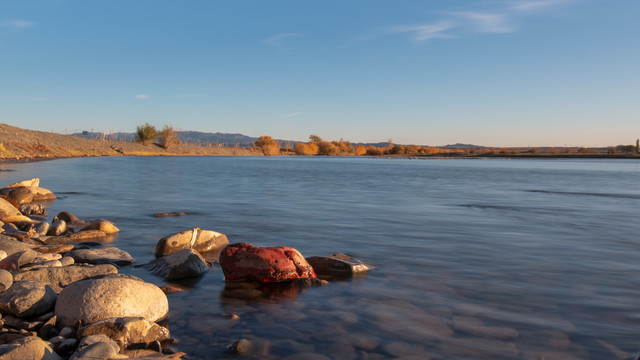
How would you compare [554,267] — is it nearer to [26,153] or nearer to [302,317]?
[302,317]

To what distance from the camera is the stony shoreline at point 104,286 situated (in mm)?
4543

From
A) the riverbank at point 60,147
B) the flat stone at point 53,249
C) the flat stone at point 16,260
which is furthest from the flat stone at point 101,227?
the riverbank at point 60,147

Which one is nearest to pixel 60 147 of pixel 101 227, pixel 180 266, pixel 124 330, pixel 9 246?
pixel 101 227

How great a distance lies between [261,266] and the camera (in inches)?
285

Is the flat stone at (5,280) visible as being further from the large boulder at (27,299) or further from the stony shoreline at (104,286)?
the large boulder at (27,299)

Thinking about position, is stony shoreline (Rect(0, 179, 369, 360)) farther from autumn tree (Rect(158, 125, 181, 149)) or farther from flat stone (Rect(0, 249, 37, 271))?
autumn tree (Rect(158, 125, 181, 149))

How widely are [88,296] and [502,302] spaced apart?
5.23 metres

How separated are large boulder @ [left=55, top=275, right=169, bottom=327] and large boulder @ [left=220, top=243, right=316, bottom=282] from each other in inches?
70.2

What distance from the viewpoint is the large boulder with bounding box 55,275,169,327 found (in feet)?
16.3

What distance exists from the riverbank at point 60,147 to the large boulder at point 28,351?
→ 56.4 metres

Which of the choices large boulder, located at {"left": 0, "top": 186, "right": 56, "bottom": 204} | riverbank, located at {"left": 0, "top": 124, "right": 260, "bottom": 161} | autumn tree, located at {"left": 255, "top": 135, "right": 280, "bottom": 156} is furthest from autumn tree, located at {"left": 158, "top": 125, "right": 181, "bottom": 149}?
large boulder, located at {"left": 0, "top": 186, "right": 56, "bottom": 204}

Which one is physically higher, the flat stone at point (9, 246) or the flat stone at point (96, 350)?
the flat stone at point (9, 246)

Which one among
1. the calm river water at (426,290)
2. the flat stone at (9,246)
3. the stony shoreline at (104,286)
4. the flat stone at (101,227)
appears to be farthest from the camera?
the flat stone at (101,227)

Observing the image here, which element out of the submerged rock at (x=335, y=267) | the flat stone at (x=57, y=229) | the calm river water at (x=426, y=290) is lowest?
the calm river water at (x=426, y=290)
